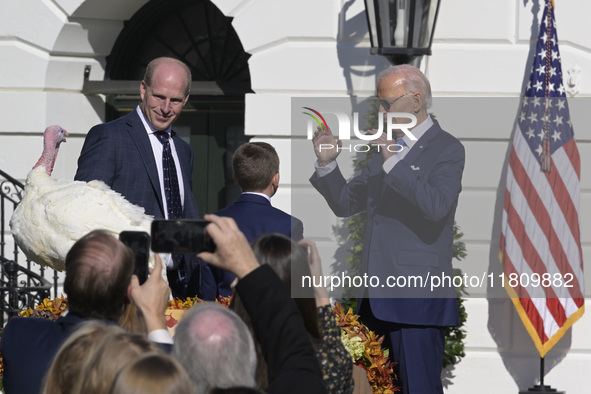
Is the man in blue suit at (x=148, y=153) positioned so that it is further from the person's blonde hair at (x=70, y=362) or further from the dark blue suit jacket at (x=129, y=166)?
the person's blonde hair at (x=70, y=362)

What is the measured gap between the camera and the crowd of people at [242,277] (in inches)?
109

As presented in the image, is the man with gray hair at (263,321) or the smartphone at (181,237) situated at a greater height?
the smartphone at (181,237)

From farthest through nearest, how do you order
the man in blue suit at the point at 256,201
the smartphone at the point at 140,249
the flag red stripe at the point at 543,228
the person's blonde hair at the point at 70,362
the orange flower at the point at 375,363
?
1. the flag red stripe at the point at 543,228
2. the man in blue suit at the point at 256,201
3. the orange flower at the point at 375,363
4. the smartphone at the point at 140,249
5. the person's blonde hair at the point at 70,362

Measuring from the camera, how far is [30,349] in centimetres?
334

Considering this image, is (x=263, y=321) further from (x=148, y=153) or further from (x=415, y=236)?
(x=148, y=153)

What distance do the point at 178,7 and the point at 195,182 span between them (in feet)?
5.03

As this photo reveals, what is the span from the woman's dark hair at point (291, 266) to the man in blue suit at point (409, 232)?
6.18ft

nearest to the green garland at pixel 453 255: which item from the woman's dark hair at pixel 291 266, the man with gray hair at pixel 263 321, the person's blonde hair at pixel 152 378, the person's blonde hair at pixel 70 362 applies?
the woman's dark hair at pixel 291 266

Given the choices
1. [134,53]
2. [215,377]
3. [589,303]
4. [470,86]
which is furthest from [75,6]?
[215,377]

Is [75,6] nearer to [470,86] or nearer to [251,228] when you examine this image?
[470,86]

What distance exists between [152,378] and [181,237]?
3.17ft

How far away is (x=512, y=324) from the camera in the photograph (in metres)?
8.32

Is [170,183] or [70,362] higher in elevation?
[170,183]

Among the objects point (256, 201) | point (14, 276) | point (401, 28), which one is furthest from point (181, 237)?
point (14, 276)
